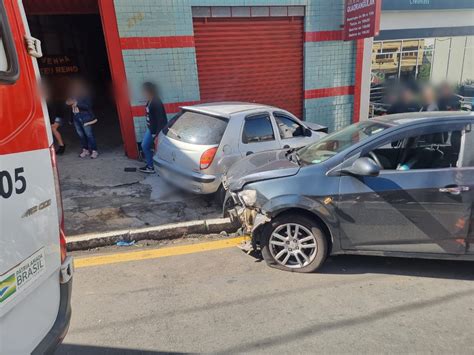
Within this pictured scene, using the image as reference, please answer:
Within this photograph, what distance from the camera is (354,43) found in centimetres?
912

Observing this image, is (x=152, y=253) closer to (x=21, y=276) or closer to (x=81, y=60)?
(x=21, y=276)

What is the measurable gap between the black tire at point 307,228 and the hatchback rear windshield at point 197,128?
177 centimetres

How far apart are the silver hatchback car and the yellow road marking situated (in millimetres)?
930

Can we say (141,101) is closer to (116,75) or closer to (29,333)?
(116,75)

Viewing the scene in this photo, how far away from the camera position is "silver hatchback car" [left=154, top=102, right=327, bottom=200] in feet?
15.9

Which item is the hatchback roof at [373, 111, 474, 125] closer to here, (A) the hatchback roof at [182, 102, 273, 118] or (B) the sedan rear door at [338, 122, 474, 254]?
(B) the sedan rear door at [338, 122, 474, 254]

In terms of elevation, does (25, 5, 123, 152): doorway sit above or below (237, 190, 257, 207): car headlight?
above

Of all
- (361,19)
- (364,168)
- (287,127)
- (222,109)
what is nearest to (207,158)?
(222,109)

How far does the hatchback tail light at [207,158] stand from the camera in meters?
4.78

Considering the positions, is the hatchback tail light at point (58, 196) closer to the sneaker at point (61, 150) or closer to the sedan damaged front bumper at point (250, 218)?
the sedan damaged front bumper at point (250, 218)

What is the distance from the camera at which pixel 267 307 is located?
3.01 m

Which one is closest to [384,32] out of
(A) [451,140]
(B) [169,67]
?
(B) [169,67]

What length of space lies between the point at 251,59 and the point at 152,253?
19.2 ft

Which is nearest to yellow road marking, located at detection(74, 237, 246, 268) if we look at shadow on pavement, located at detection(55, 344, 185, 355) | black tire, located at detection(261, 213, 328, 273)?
black tire, located at detection(261, 213, 328, 273)
